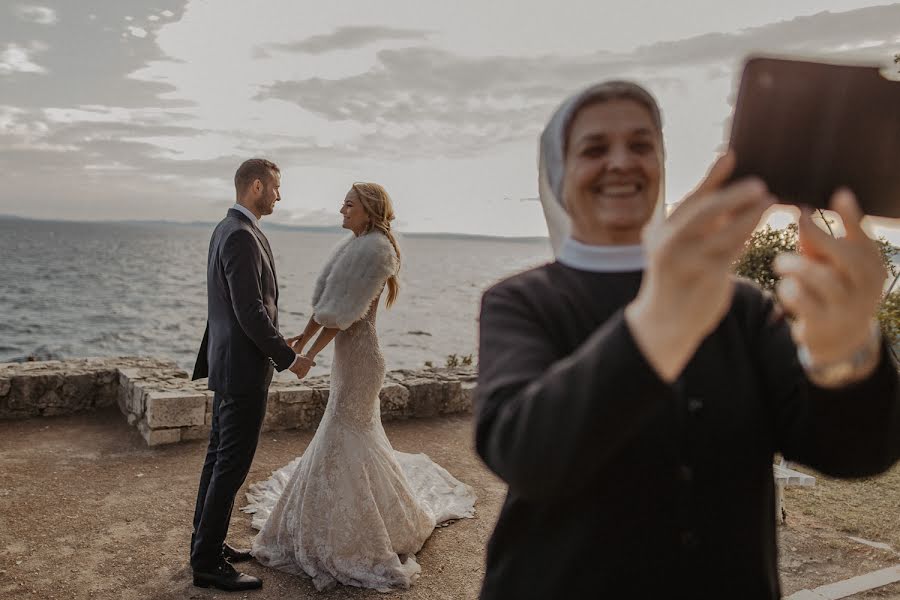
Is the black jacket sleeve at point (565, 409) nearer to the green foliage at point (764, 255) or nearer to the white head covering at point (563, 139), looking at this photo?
the white head covering at point (563, 139)

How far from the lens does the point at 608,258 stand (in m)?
1.21

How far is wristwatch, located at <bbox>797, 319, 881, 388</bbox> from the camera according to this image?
958mm

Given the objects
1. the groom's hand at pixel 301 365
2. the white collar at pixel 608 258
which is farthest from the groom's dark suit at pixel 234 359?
the white collar at pixel 608 258

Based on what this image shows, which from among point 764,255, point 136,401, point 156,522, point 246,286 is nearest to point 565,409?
point 246,286

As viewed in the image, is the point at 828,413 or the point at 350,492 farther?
the point at 350,492

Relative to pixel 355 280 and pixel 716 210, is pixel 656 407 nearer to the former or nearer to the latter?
pixel 716 210

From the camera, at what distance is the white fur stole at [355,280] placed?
4180 mm

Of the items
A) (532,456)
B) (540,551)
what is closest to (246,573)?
(540,551)

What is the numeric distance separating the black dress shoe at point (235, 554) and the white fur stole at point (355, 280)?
1.66 metres

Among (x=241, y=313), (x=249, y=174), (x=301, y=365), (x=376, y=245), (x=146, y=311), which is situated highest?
(x=249, y=174)

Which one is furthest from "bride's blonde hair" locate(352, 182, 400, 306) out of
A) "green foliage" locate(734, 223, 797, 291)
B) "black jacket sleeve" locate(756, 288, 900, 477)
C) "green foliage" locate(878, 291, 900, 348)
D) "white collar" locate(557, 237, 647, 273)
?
"green foliage" locate(734, 223, 797, 291)

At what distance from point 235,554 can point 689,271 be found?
14.5ft

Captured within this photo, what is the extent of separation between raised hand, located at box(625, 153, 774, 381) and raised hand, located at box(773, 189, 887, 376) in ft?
0.38

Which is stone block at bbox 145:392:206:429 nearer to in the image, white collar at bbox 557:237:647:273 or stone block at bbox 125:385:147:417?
stone block at bbox 125:385:147:417
